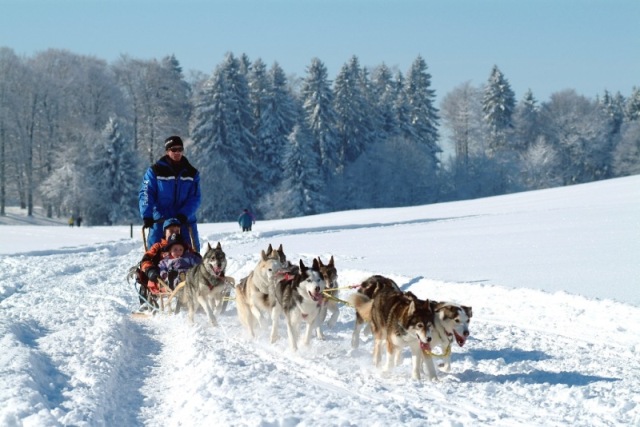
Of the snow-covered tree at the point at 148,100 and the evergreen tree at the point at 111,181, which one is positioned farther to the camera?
the snow-covered tree at the point at 148,100

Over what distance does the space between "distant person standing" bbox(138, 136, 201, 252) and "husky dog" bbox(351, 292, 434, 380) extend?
404 centimetres

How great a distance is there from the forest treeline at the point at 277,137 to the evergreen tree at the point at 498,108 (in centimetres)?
13

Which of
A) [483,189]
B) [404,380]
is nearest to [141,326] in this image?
[404,380]

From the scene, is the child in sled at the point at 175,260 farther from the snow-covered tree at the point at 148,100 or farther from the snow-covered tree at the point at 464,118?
the snow-covered tree at the point at 464,118

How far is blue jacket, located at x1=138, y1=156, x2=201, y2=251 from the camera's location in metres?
9.12

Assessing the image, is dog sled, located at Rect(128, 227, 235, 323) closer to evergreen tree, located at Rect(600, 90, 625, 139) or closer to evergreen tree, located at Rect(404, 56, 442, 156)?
evergreen tree, located at Rect(404, 56, 442, 156)

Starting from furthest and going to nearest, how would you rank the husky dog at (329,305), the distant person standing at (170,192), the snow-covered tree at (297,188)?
the snow-covered tree at (297,188), the distant person standing at (170,192), the husky dog at (329,305)

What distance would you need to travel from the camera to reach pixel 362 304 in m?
6.80

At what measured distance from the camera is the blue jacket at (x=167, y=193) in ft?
29.9

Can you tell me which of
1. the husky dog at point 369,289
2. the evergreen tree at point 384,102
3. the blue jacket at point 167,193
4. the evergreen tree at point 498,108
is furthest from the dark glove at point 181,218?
the evergreen tree at point 498,108

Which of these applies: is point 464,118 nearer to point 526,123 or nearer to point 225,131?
point 526,123

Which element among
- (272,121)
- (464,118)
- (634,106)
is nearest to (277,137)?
(272,121)

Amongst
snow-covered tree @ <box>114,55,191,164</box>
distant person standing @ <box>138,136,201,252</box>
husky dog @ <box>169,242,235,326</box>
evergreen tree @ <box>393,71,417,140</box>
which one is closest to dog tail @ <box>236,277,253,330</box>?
husky dog @ <box>169,242,235,326</box>

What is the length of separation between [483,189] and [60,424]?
57.7 m
